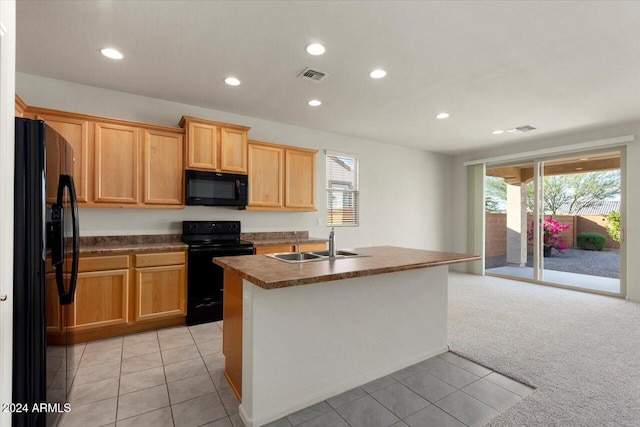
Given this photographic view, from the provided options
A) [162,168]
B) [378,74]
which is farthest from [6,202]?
[378,74]

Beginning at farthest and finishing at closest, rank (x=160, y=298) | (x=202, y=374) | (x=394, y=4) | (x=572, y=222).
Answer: (x=572, y=222) → (x=160, y=298) → (x=202, y=374) → (x=394, y=4)

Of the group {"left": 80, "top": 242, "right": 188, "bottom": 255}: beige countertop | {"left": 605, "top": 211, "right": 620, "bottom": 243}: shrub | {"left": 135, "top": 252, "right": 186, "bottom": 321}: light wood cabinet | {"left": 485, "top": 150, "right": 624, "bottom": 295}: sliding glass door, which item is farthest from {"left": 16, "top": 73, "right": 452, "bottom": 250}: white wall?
{"left": 605, "top": 211, "right": 620, "bottom": 243}: shrub

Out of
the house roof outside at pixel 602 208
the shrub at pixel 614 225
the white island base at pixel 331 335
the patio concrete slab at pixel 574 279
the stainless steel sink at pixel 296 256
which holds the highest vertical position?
the house roof outside at pixel 602 208

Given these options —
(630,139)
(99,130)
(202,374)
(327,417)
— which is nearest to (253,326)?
(327,417)

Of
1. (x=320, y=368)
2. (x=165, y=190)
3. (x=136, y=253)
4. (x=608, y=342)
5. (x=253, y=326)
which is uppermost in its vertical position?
(x=165, y=190)

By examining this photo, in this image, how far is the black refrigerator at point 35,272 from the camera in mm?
1373

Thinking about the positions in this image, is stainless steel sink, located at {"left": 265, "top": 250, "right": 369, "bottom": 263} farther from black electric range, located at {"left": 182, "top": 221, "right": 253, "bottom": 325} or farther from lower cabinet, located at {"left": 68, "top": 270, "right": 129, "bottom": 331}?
lower cabinet, located at {"left": 68, "top": 270, "right": 129, "bottom": 331}

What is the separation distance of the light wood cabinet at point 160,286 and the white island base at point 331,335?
1.76 meters

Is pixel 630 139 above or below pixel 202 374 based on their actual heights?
above

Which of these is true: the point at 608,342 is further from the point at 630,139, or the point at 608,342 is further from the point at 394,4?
the point at 394,4

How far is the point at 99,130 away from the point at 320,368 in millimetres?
3131

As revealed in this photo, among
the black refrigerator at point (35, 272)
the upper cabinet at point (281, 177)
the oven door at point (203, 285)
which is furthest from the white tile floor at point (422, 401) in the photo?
the upper cabinet at point (281, 177)

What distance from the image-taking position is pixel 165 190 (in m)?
3.40

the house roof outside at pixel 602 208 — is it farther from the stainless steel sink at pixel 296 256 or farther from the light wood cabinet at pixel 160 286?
the light wood cabinet at pixel 160 286
